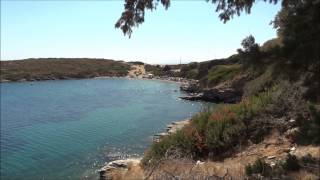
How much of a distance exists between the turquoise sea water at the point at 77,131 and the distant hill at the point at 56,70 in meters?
53.7

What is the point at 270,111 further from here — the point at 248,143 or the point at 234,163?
the point at 234,163

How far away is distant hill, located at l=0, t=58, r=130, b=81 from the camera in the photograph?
11888 cm

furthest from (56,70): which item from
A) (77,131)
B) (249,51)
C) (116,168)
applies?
(249,51)

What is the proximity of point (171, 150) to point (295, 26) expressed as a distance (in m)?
10.3

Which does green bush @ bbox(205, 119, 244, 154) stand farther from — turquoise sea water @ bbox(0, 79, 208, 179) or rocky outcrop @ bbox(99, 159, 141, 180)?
turquoise sea water @ bbox(0, 79, 208, 179)

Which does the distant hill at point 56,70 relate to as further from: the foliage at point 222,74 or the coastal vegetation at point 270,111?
the coastal vegetation at point 270,111

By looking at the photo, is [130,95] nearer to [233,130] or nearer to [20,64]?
[233,130]

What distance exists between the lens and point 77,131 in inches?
1464

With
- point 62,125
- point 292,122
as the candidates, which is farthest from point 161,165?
point 62,125

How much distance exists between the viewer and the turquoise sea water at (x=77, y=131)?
84.9ft

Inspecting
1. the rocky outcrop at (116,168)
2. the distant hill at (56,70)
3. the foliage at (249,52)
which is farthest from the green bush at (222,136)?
the distant hill at (56,70)

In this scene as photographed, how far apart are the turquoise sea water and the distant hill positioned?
5369 cm

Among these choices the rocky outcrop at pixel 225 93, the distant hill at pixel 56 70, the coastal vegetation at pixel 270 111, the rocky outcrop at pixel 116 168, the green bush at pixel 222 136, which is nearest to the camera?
the coastal vegetation at pixel 270 111

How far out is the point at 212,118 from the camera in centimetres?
1878
